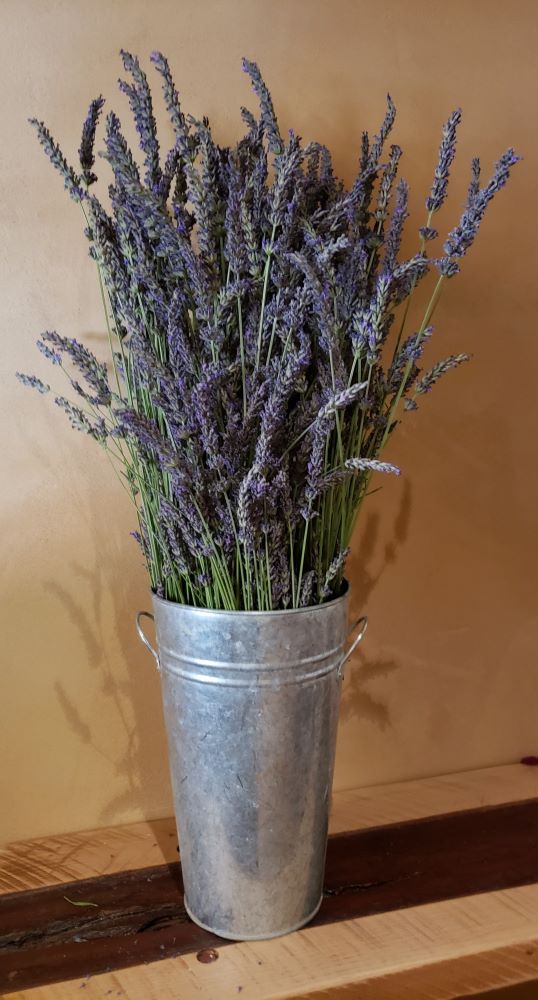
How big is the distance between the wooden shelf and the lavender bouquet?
43 centimetres

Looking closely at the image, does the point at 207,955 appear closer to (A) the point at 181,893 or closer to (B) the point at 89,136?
(A) the point at 181,893

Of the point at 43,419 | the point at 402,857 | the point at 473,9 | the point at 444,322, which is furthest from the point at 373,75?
the point at 402,857

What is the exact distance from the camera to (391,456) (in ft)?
4.62

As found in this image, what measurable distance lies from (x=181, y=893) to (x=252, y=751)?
292 mm

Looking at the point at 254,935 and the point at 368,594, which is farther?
the point at 368,594

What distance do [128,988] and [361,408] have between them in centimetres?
74

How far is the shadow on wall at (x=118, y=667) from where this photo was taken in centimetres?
128

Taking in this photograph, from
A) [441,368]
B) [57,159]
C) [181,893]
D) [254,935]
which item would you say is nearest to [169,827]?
[181,893]

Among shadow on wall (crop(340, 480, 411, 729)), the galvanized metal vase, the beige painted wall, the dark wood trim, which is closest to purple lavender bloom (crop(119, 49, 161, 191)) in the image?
the beige painted wall

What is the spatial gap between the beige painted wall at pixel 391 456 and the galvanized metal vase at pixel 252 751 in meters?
0.26

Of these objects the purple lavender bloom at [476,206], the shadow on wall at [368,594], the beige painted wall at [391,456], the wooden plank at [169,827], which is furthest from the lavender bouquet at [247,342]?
the wooden plank at [169,827]

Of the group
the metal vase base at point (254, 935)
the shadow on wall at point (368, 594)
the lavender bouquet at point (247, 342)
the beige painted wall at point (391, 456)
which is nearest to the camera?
the lavender bouquet at point (247, 342)

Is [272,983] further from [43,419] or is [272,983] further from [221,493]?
[43,419]

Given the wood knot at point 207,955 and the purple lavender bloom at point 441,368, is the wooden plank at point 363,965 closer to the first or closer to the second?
the wood knot at point 207,955
